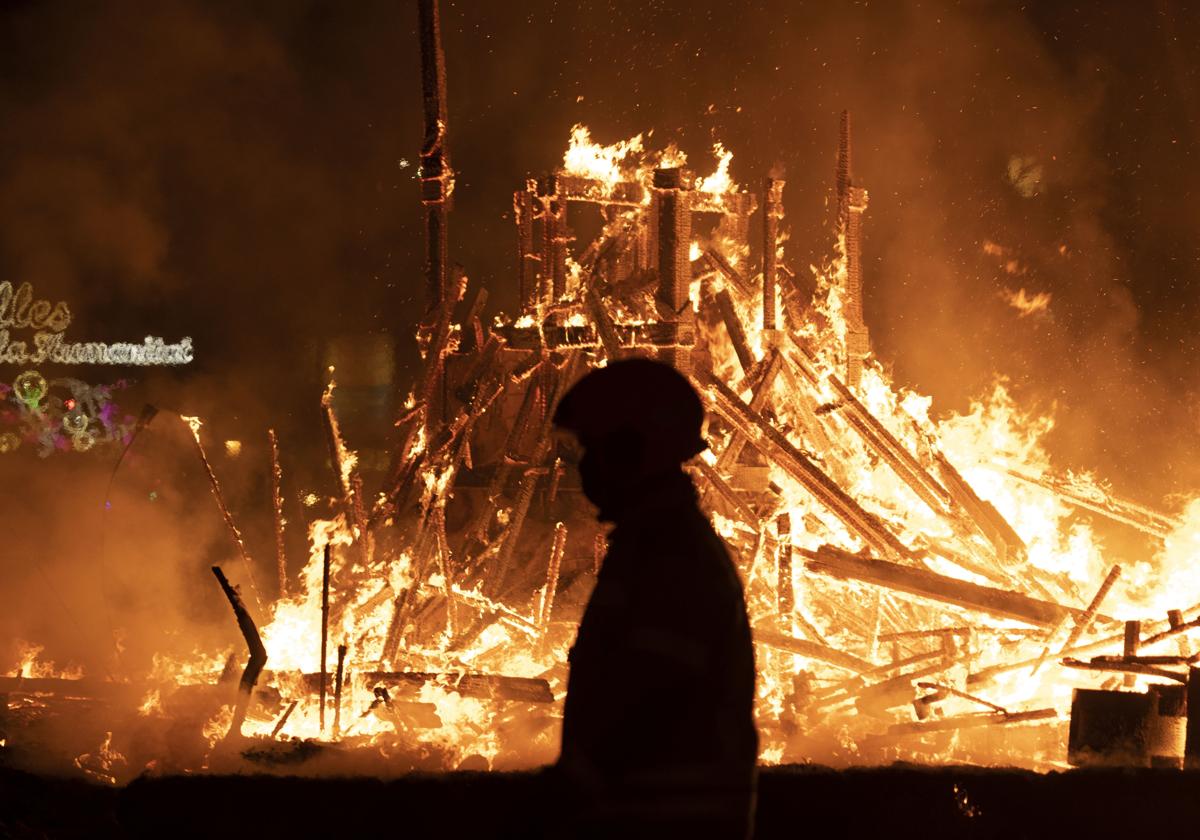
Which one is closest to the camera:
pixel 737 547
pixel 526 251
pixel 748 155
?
pixel 737 547

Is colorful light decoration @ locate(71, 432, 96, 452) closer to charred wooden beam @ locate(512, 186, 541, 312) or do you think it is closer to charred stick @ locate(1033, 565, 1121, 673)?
charred wooden beam @ locate(512, 186, 541, 312)

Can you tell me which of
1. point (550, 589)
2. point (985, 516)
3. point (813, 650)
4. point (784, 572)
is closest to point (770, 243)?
point (985, 516)

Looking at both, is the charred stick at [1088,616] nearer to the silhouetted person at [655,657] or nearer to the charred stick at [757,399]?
the charred stick at [757,399]

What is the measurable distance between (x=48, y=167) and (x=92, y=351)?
857 centimetres

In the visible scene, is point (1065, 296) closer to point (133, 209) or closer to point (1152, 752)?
point (1152, 752)

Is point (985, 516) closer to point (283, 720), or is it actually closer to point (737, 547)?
point (737, 547)

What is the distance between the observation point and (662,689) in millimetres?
2105

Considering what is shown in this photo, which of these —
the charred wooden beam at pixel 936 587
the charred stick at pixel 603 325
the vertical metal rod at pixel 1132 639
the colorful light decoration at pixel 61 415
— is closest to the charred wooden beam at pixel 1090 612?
the charred wooden beam at pixel 936 587

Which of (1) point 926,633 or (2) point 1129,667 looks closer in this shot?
(2) point 1129,667

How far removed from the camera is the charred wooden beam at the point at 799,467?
860cm

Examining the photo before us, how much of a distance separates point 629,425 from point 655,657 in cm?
53

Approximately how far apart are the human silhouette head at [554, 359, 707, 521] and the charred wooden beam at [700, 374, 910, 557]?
666cm

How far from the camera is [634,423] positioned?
230 centimetres

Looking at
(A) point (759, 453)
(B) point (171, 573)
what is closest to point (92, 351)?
(B) point (171, 573)
